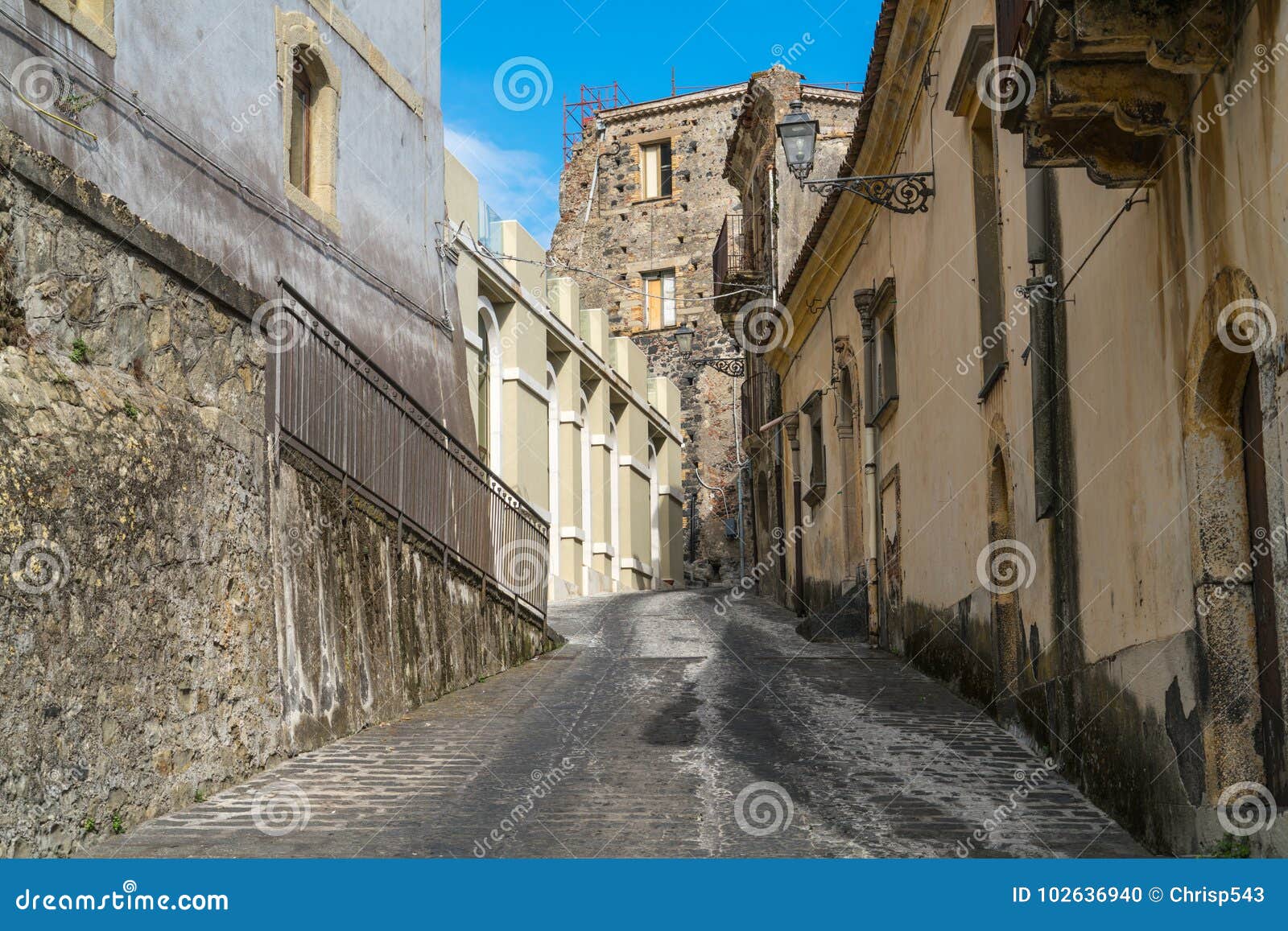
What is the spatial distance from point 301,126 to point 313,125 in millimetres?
167

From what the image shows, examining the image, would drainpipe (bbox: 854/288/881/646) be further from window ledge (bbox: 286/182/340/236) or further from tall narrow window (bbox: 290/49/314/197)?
tall narrow window (bbox: 290/49/314/197)

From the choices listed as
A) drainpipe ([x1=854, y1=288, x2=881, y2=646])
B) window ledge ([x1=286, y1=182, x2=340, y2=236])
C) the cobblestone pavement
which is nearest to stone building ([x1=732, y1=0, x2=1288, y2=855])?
the cobblestone pavement

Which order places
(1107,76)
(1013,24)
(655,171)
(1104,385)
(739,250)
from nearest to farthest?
1. (1107,76)
2. (1013,24)
3. (1104,385)
4. (739,250)
5. (655,171)

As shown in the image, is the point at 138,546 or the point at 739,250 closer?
the point at 138,546

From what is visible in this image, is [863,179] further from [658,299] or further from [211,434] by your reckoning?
[658,299]

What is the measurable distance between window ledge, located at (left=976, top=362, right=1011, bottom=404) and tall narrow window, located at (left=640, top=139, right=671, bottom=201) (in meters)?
34.5

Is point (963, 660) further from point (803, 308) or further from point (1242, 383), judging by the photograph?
point (803, 308)

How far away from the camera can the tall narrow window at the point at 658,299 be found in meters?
44.4

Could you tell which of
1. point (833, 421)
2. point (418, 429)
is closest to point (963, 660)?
point (418, 429)

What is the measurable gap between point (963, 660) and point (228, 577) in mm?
6356

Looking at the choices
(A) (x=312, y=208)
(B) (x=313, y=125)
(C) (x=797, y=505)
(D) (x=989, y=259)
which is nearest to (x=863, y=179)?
(D) (x=989, y=259)

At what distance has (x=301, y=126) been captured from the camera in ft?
49.7

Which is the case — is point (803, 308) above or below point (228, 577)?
above

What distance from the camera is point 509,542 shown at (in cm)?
1579
